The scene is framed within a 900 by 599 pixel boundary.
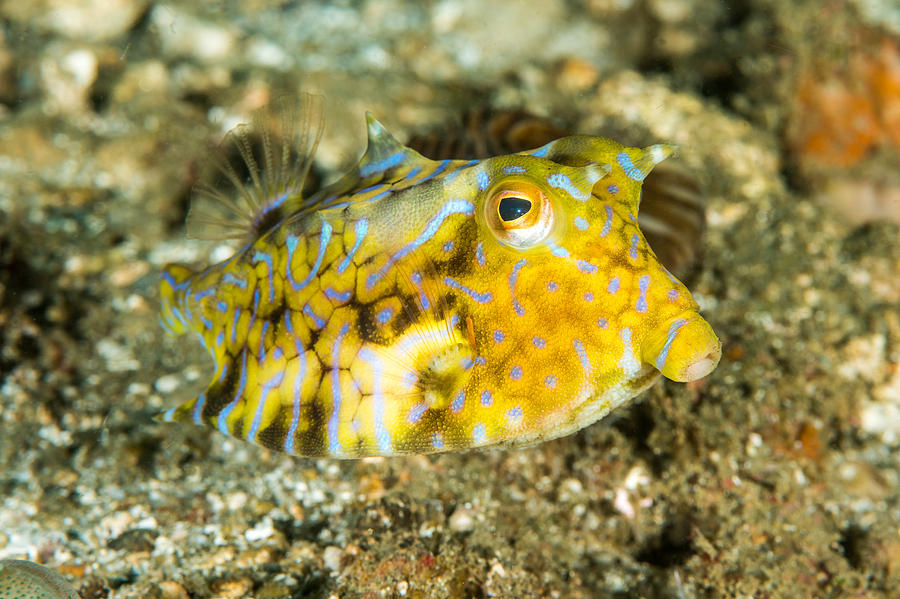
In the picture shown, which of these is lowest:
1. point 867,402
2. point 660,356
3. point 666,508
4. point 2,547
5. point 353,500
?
point 867,402

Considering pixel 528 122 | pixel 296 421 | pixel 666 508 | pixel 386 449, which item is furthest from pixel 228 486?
pixel 528 122

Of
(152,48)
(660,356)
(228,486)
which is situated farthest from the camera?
(152,48)

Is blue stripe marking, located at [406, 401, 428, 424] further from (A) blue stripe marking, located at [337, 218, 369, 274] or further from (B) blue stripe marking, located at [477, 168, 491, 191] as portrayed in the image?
(B) blue stripe marking, located at [477, 168, 491, 191]

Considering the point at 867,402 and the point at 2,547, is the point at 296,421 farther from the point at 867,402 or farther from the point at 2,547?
the point at 867,402

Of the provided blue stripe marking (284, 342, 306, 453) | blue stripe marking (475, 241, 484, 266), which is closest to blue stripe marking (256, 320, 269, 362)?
blue stripe marking (284, 342, 306, 453)

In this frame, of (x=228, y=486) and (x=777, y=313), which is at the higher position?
(x=228, y=486)

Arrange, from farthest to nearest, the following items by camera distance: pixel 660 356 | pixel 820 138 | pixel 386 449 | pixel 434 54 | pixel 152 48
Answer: pixel 434 54, pixel 152 48, pixel 820 138, pixel 386 449, pixel 660 356

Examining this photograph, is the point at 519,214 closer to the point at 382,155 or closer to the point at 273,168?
the point at 382,155
